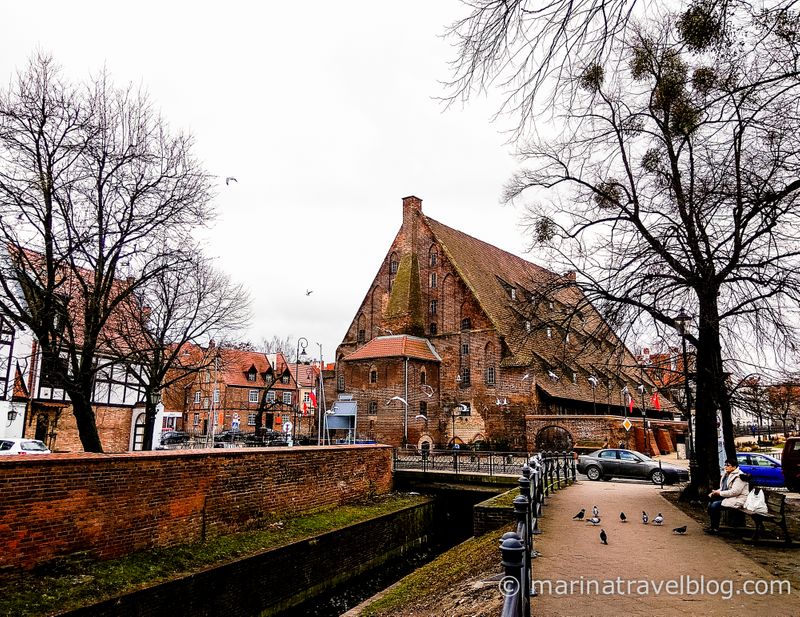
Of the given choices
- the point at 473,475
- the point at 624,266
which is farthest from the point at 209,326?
the point at 624,266

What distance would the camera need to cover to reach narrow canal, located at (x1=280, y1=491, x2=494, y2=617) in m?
12.5

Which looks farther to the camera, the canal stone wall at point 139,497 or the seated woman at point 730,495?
the seated woman at point 730,495

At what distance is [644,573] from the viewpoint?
23.6 ft

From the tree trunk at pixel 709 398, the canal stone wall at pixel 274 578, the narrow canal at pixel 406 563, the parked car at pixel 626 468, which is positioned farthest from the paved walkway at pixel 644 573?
the parked car at pixel 626 468

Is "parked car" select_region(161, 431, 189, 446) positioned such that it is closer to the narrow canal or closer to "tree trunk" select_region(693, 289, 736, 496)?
the narrow canal

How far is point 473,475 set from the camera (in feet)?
72.3

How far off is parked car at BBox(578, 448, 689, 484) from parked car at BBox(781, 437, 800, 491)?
3928 mm

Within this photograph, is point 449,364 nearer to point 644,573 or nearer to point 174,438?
point 174,438

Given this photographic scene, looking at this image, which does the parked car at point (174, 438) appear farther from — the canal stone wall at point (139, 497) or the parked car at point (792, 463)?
the parked car at point (792, 463)

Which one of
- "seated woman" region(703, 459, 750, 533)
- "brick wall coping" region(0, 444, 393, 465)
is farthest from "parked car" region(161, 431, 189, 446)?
"seated woman" region(703, 459, 750, 533)

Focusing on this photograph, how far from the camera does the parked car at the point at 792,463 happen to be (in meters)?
19.2

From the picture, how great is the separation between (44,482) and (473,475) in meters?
15.8

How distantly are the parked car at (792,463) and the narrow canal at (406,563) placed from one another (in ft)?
33.8

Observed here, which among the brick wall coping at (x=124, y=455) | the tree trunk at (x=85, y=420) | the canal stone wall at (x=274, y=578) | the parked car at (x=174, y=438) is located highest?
the tree trunk at (x=85, y=420)
